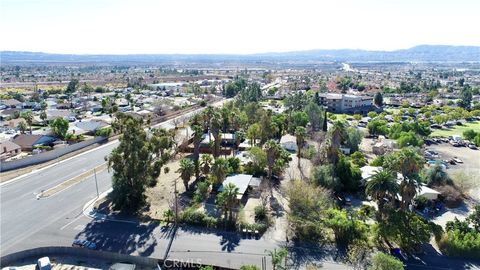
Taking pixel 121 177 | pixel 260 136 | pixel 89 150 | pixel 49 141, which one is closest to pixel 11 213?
pixel 121 177

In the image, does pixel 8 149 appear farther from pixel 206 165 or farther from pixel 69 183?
pixel 206 165

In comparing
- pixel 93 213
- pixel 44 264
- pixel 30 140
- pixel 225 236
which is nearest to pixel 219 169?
pixel 225 236

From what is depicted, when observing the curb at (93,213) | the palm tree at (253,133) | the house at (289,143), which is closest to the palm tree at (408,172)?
the curb at (93,213)

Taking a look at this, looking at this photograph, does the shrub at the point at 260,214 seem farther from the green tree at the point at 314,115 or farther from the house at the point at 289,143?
the green tree at the point at 314,115

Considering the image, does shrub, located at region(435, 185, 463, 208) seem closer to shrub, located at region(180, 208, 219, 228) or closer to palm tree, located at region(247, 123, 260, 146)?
shrub, located at region(180, 208, 219, 228)

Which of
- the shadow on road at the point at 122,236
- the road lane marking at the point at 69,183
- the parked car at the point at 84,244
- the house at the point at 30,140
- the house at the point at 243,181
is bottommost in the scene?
the shadow on road at the point at 122,236

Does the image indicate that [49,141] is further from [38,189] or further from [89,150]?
[38,189]
